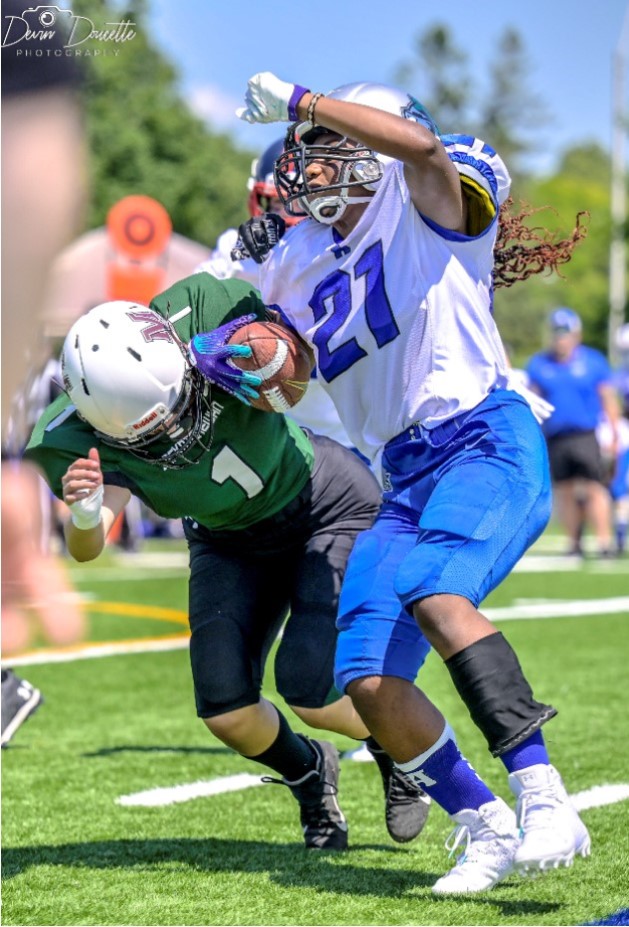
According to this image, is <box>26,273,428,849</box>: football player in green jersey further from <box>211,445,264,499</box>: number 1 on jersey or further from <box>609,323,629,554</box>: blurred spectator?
<box>609,323,629,554</box>: blurred spectator

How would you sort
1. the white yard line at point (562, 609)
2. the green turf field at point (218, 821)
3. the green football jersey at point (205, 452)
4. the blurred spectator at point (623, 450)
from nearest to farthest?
the green turf field at point (218, 821) → the green football jersey at point (205, 452) → the white yard line at point (562, 609) → the blurred spectator at point (623, 450)

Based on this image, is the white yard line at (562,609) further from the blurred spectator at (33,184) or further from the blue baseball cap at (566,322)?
the blurred spectator at (33,184)

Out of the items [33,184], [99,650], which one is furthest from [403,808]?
[99,650]

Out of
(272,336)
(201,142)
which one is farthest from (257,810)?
(201,142)

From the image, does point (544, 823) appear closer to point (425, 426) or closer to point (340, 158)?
point (425, 426)

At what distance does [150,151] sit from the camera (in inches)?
1347

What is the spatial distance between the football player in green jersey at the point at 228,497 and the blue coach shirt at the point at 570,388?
8.15 meters

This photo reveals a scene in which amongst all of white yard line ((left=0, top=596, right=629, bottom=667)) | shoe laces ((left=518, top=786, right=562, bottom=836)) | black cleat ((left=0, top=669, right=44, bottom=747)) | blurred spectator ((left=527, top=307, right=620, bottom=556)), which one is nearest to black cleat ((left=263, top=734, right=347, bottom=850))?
shoe laces ((left=518, top=786, right=562, bottom=836))

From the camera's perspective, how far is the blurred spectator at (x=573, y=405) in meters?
11.8

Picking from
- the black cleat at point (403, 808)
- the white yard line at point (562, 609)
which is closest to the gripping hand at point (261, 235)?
the black cleat at point (403, 808)

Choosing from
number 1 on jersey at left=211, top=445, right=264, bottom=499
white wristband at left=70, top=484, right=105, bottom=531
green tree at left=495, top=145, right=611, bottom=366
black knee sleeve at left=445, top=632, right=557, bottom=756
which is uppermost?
green tree at left=495, top=145, right=611, bottom=366

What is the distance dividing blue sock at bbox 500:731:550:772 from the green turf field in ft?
1.07

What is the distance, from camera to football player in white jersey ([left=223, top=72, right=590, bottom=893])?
9.34 ft

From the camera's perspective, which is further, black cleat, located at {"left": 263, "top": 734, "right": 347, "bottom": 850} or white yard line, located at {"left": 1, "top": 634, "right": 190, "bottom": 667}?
white yard line, located at {"left": 1, "top": 634, "right": 190, "bottom": 667}
